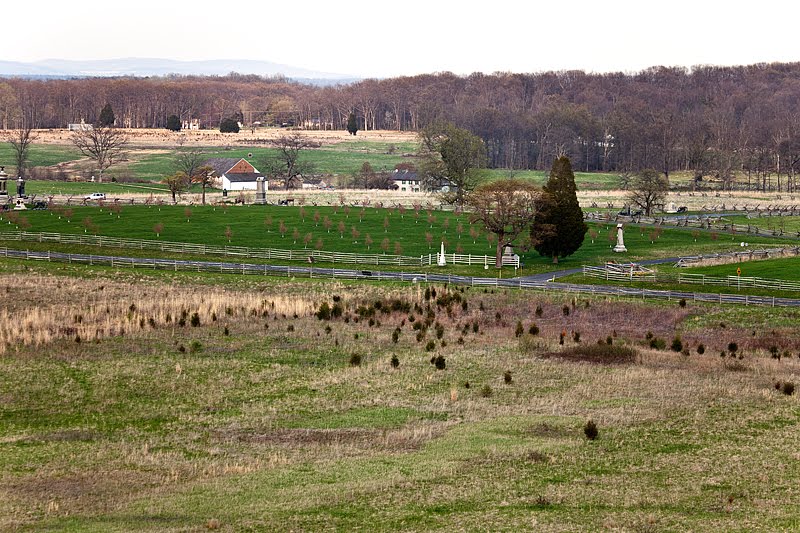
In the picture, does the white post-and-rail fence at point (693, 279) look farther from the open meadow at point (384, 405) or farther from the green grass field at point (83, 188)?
the green grass field at point (83, 188)

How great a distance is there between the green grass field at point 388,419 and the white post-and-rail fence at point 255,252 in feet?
49.5

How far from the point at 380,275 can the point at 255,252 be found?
13.2 meters

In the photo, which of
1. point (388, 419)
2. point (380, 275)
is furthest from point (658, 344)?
point (380, 275)

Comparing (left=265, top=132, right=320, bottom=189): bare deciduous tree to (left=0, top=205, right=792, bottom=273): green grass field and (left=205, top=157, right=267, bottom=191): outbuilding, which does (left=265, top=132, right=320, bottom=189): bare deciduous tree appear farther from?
(left=0, top=205, right=792, bottom=273): green grass field

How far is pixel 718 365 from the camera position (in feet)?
142

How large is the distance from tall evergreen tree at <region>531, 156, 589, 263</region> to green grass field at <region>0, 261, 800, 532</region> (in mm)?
15475

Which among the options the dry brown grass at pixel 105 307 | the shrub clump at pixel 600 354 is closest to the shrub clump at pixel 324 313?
the dry brown grass at pixel 105 307

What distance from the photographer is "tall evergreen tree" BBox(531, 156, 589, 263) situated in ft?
238

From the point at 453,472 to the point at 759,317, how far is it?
30.1 meters

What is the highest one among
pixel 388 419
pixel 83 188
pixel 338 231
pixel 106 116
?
pixel 106 116

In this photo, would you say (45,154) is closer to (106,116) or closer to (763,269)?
(106,116)

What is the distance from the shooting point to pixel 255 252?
3002 inches

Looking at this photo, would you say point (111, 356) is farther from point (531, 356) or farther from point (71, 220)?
point (71, 220)

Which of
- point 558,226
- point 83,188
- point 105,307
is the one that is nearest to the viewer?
point 105,307
